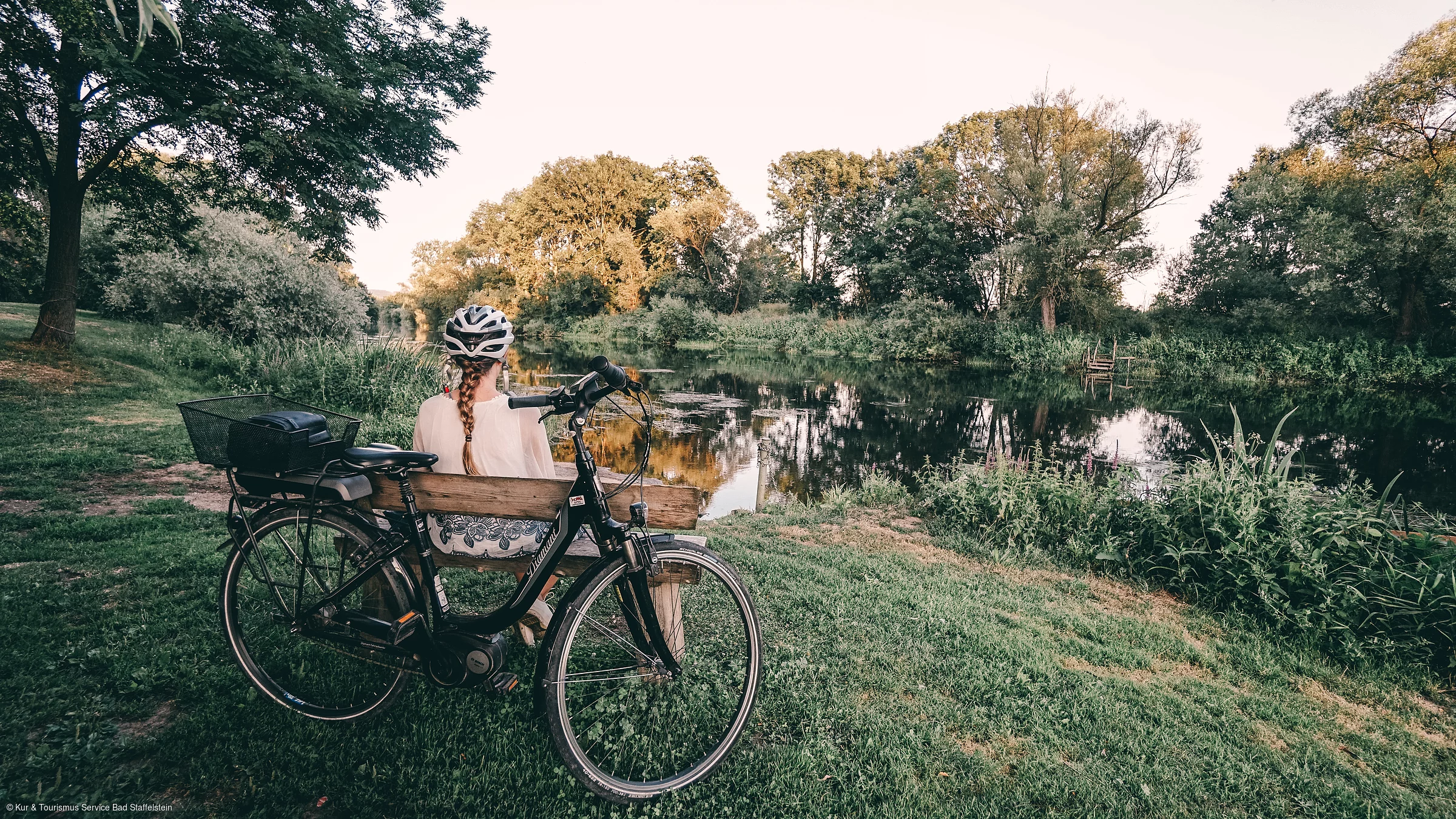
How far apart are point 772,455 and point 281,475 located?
9932 millimetres

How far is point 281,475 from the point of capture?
2.42 metres

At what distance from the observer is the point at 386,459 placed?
2473 mm

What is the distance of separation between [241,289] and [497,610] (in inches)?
709

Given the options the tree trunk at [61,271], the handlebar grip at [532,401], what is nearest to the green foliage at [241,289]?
the tree trunk at [61,271]

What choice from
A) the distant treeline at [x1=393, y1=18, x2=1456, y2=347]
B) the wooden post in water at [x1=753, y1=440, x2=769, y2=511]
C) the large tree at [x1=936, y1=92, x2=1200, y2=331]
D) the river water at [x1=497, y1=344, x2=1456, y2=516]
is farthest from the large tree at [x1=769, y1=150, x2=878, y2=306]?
the wooden post in water at [x1=753, y1=440, x2=769, y2=511]

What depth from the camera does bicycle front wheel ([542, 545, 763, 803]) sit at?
89.4 inches

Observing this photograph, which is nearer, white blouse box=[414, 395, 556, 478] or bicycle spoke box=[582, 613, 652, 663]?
bicycle spoke box=[582, 613, 652, 663]

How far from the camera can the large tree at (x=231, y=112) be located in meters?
Result: 9.52

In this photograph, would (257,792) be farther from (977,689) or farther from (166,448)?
(166,448)

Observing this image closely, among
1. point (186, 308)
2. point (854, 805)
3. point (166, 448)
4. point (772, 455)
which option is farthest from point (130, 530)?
point (186, 308)

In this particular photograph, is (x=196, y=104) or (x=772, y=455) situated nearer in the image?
(x=196, y=104)

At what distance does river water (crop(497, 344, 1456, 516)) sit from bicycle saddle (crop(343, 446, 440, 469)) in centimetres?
653

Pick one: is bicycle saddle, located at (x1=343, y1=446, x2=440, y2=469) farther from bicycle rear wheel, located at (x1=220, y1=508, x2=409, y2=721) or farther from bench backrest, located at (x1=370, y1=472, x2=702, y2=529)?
bicycle rear wheel, located at (x1=220, y1=508, x2=409, y2=721)

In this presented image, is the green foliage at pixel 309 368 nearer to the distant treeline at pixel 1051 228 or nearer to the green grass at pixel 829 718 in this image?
the green grass at pixel 829 718
